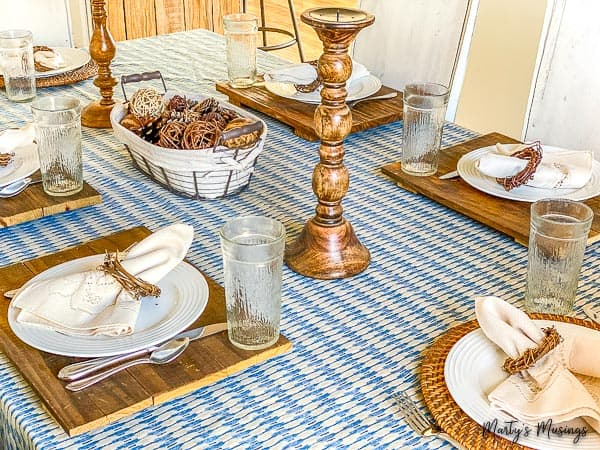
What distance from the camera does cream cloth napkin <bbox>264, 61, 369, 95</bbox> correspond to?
1.59m

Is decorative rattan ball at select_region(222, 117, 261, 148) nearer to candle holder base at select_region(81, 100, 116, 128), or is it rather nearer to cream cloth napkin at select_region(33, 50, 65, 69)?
candle holder base at select_region(81, 100, 116, 128)

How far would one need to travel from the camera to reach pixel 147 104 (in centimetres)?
129

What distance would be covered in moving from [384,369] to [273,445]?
170 millimetres

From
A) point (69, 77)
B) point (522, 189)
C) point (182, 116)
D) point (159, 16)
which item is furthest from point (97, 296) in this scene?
point (159, 16)

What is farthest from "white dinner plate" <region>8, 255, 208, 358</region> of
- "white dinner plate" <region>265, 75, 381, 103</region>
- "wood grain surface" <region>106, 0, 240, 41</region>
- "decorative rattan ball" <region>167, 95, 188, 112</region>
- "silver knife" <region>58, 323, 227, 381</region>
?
"wood grain surface" <region>106, 0, 240, 41</region>

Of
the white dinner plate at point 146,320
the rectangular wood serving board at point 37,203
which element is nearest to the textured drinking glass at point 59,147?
the rectangular wood serving board at point 37,203

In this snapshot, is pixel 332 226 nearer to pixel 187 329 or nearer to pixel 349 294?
pixel 349 294

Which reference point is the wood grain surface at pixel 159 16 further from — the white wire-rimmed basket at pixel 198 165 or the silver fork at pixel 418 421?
the silver fork at pixel 418 421

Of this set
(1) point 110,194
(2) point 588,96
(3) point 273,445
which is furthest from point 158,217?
(2) point 588,96

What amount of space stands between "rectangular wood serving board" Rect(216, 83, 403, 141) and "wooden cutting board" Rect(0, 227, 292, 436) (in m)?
0.62

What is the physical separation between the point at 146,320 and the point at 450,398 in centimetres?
34

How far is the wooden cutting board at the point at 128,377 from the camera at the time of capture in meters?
0.78

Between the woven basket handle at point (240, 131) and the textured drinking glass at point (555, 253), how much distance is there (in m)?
0.44

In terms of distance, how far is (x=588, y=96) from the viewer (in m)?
1.57
